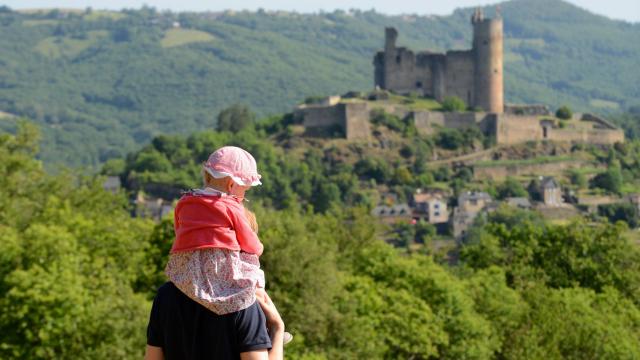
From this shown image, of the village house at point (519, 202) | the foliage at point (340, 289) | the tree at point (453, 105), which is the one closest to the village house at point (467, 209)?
the village house at point (519, 202)

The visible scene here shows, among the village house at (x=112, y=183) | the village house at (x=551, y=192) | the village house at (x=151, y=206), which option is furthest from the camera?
the village house at (x=551, y=192)

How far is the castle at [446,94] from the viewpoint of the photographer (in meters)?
108

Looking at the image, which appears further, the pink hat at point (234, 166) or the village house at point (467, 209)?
the village house at point (467, 209)

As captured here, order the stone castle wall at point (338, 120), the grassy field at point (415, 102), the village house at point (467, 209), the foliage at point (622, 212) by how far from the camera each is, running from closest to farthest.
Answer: the village house at point (467, 209), the foliage at point (622, 212), the stone castle wall at point (338, 120), the grassy field at point (415, 102)

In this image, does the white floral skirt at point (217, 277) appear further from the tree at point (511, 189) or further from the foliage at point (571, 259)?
the tree at point (511, 189)

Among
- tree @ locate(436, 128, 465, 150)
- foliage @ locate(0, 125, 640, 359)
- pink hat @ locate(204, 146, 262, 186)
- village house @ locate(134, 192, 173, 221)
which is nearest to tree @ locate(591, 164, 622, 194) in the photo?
tree @ locate(436, 128, 465, 150)

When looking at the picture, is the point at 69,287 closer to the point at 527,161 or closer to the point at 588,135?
the point at 527,161

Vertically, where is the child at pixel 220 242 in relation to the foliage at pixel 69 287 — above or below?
above

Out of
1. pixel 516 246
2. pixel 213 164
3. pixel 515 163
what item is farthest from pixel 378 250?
pixel 515 163

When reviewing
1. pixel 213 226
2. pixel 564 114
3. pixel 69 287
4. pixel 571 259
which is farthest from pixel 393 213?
pixel 213 226

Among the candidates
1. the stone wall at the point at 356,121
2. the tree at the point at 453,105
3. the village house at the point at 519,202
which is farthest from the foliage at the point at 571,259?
the tree at the point at 453,105

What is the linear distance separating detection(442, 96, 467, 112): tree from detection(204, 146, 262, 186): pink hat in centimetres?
10178

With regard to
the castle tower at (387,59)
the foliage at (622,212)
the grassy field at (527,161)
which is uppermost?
the castle tower at (387,59)

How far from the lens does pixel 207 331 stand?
6.96 metres
